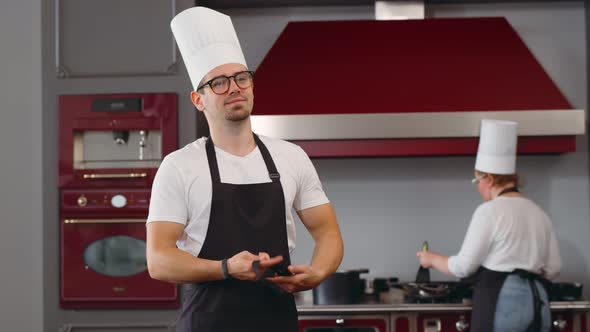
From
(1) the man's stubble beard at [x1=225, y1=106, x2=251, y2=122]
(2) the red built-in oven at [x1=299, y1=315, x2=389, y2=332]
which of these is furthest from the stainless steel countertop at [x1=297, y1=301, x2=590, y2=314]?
(1) the man's stubble beard at [x1=225, y1=106, x2=251, y2=122]

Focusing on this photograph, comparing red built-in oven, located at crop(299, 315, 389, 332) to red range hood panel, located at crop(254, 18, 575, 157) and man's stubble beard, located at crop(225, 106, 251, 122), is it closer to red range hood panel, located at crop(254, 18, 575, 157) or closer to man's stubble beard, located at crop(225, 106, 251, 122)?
red range hood panel, located at crop(254, 18, 575, 157)

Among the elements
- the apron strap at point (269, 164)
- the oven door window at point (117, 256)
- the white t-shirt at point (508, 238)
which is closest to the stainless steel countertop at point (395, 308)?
the white t-shirt at point (508, 238)

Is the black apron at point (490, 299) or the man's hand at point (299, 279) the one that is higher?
the man's hand at point (299, 279)

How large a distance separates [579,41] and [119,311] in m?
2.45

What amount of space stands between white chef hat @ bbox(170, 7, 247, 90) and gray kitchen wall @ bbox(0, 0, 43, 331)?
1.88m

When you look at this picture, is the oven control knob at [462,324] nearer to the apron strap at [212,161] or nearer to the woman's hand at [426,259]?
the woman's hand at [426,259]

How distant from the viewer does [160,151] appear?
3.24 metres

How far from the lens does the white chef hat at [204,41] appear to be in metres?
1.85

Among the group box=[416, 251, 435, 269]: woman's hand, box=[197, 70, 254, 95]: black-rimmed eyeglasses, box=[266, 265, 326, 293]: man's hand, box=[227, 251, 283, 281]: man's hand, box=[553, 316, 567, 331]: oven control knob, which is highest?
box=[197, 70, 254, 95]: black-rimmed eyeglasses

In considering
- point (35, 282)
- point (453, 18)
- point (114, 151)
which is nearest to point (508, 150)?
point (453, 18)

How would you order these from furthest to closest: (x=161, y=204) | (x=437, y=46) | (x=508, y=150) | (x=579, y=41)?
(x=579, y=41)
(x=437, y=46)
(x=508, y=150)
(x=161, y=204)

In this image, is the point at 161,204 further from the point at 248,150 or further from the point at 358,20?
the point at 358,20

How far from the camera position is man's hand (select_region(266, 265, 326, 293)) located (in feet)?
5.65

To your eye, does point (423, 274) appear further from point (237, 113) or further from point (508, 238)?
point (237, 113)
